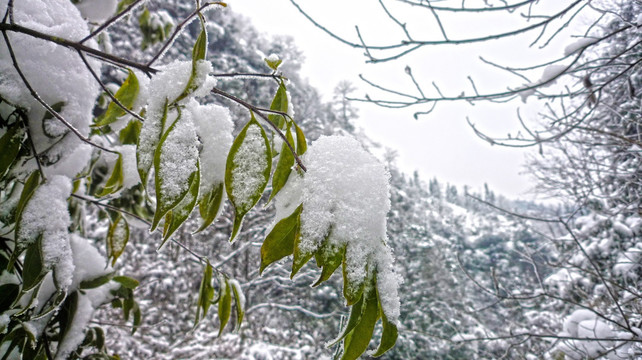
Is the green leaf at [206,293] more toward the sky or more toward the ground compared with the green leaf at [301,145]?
more toward the ground

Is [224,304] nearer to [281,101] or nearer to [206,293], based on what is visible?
[206,293]

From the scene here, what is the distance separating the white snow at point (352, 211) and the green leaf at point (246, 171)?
0.05 m

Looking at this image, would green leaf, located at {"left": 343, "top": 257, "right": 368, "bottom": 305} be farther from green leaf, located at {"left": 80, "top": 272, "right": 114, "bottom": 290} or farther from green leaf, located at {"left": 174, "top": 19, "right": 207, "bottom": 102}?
green leaf, located at {"left": 80, "top": 272, "right": 114, "bottom": 290}

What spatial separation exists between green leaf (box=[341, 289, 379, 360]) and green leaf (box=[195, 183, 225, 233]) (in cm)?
19

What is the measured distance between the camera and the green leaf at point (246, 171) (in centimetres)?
36

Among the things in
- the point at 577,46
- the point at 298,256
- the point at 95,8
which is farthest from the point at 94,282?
the point at 577,46

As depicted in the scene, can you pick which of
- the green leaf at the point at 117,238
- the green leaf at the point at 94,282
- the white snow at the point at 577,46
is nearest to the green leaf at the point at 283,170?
the green leaf at the point at 94,282

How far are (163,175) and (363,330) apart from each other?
0.79 feet

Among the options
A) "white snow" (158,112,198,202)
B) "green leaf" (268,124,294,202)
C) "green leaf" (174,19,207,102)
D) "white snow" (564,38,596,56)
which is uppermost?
"white snow" (564,38,596,56)

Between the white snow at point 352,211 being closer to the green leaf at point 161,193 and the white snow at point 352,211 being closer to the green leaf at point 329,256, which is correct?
the green leaf at point 329,256

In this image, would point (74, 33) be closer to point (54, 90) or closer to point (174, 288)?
point (54, 90)

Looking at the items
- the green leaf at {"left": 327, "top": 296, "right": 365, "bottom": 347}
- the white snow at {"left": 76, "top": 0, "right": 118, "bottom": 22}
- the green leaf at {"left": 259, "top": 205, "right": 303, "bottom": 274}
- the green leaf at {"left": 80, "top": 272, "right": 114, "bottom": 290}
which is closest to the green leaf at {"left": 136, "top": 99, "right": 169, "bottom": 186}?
the green leaf at {"left": 259, "top": 205, "right": 303, "bottom": 274}

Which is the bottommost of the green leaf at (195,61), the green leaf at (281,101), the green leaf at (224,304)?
the green leaf at (224,304)

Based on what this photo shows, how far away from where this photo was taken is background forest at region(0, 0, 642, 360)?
148cm
